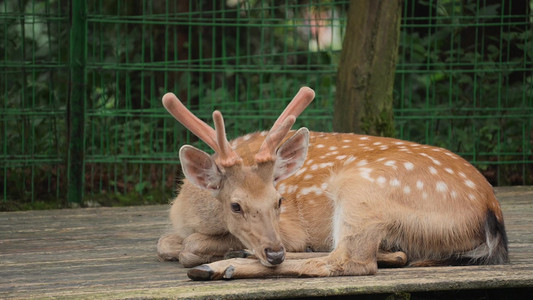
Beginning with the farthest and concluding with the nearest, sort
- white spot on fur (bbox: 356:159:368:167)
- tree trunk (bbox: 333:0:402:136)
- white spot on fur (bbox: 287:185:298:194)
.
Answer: tree trunk (bbox: 333:0:402:136) < white spot on fur (bbox: 287:185:298:194) < white spot on fur (bbox: 356:159:368:167)

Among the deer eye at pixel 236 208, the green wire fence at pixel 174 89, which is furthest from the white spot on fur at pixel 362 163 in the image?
the green wire fence at pixel 174 89

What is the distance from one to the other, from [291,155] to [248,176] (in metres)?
0.37

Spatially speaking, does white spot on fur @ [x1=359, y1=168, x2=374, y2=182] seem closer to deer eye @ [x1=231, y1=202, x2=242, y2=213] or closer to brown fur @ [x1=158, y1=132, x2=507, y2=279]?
brown fur @ [x1=158, y1=132, x2=507, y2=279]

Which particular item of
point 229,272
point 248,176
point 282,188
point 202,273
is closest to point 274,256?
point 229,272

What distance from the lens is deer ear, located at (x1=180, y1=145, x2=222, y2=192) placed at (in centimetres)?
451

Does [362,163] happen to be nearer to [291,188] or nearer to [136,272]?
[291,188]

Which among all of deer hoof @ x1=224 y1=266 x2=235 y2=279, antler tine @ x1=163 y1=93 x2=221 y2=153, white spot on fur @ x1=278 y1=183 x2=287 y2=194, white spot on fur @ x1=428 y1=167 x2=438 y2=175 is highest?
antler tine @ x1=163 y1=93 x2=221 y2=153

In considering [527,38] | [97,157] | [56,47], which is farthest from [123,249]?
[527,38]

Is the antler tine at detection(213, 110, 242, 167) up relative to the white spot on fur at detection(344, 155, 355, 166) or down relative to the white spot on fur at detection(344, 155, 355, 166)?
up

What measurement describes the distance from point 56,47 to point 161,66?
0.98m

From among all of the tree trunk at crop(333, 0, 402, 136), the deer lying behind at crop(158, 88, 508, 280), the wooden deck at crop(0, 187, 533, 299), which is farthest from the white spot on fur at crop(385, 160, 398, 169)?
the tree trunk at crop(333, 0, 402, 136)

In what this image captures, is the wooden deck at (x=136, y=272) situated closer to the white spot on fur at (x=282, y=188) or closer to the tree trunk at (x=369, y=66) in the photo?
the white spot on fur at (x=282, y=188)

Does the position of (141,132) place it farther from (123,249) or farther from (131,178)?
(123,249)

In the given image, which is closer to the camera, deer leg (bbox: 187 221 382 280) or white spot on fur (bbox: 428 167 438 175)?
deer leg (bbox: 187 221 382 280)
